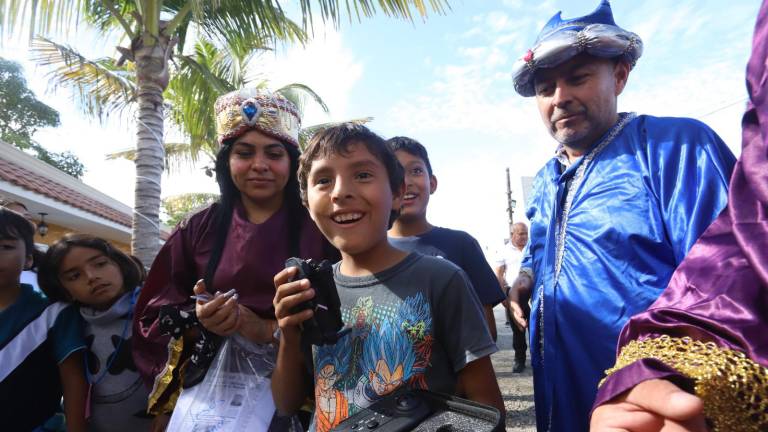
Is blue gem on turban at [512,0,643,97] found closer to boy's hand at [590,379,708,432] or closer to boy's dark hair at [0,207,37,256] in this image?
boy's hand at [590,379,708,432]

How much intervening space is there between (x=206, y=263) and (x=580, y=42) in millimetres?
1596

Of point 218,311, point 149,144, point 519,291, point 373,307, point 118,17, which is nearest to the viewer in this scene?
point 373,307

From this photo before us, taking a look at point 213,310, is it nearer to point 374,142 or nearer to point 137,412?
point 374,142

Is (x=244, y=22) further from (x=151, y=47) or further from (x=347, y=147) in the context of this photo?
(x=347, y=147)

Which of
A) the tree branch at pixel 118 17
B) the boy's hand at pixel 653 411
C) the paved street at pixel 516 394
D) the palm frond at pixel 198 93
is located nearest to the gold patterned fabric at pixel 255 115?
the boy's hand at pixel 653 411

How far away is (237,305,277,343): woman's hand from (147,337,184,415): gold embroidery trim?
0.28m

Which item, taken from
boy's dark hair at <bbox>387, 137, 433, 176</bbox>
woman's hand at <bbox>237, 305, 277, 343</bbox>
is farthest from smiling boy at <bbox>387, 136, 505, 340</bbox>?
woman's hand at <bbox>237, 305, 277, 343</bbox>

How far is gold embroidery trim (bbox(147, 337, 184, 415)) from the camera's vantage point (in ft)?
5.18

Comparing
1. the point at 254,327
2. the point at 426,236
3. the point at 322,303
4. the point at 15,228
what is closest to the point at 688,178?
the point at 322,303

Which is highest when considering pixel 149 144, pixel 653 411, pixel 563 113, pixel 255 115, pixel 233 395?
pixel 149 144

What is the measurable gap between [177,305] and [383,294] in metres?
0.88

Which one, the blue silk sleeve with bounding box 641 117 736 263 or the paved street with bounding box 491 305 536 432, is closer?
the blue silk sleeve with bounding box 641 117 736 263

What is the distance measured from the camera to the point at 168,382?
158cm

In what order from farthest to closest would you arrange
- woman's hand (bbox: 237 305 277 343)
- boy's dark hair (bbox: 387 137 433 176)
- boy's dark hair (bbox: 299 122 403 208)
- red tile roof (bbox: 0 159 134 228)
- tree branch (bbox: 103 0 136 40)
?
red tile roof (bbox: 0 159 134 228), tree branch (bbox: 103 0 136 40), boy's dark hair (bbox: 387 137 433 176), woman's hand (bbox: 237 305 277 343), boy's dark hair (bbox: 299 122 403 208)
